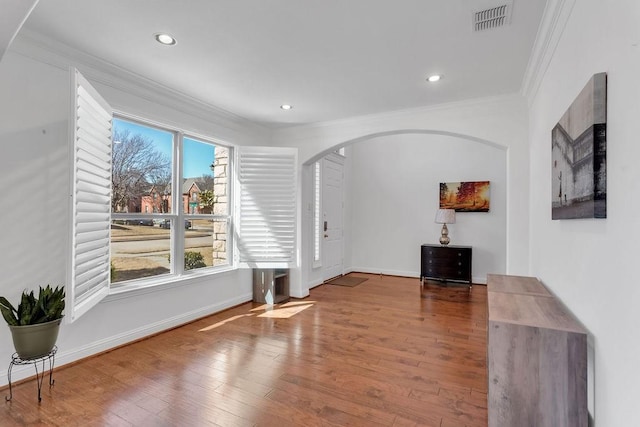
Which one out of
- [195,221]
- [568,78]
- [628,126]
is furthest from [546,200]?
[195,221]

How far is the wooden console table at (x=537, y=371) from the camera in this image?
53.6 inches

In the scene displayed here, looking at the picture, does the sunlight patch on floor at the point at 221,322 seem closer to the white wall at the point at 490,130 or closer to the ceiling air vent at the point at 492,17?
the white wall at the point at 490,130

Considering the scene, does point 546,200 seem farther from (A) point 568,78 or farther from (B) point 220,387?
(B) point 220,387

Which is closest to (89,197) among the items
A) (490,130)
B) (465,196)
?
(490,130)

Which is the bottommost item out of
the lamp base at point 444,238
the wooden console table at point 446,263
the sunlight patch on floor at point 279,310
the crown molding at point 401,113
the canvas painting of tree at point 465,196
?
the sunlight patch on floor at point 279,310

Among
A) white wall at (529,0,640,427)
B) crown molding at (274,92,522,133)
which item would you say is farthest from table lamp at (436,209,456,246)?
white wall at (529,0,640,427)

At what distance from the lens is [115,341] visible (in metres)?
3.02

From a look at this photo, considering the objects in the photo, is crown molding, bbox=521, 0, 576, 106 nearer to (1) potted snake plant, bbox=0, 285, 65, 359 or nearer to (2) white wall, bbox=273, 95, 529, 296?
(2) white wall, bbox=273, 95, 529, 296

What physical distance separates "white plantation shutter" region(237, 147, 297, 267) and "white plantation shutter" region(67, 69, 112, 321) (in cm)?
186

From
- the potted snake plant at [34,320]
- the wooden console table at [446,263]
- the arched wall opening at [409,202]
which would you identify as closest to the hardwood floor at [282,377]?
the potted snake plant at [34,320]

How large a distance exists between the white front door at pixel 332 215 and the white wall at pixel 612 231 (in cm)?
440

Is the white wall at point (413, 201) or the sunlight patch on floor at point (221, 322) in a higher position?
the white wall at point (413, 201)

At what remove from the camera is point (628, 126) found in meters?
1.02

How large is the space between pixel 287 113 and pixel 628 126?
3.65 metres
